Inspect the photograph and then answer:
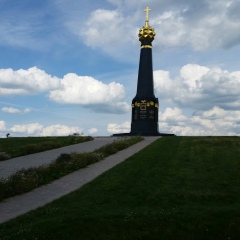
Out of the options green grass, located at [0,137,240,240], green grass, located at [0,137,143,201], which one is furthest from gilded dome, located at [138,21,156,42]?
green grass, located at [0,137,240,240]

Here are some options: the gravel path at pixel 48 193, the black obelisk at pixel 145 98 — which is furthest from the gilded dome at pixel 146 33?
the gravel path at pixel 48 193

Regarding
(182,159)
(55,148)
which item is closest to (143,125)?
(55,148)

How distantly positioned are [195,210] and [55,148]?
63.4 feet

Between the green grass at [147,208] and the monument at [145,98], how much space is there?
2778 cm

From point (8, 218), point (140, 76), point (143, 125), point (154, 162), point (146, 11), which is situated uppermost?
point (146, 11)

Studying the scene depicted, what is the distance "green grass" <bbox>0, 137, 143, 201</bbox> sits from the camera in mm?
13188

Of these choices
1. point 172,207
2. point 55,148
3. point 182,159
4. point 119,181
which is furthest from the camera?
point 55,148

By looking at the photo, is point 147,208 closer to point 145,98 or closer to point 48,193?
point 48,193

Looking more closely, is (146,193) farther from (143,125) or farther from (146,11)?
(146,11)

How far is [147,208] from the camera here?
10.7 m

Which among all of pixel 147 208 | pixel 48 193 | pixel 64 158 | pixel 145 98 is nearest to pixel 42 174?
pixel 48 193

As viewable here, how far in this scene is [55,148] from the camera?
1118 inches

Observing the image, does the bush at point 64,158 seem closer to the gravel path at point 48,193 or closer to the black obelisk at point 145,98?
the gravel path at point 48,193

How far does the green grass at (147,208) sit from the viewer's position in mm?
8852
